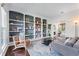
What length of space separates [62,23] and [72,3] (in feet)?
1.40

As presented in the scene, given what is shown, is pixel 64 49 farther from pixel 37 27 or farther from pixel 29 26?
pixel 29 26

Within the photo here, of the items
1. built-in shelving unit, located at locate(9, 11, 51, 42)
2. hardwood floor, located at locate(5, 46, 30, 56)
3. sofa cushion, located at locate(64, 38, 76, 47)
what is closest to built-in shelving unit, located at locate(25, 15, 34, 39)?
built-in shelving unit, located at locate(9, 11, 51, 42)

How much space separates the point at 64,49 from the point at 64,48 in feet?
0.07

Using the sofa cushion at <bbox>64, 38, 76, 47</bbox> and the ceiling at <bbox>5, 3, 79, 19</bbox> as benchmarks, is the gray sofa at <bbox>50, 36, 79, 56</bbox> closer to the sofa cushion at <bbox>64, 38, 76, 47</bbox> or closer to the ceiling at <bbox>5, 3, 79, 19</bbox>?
the sofa cushion at <bbox>64, 38, 76, 47</bbox>

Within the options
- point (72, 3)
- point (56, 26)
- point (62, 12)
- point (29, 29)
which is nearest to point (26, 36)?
point (29, 29)

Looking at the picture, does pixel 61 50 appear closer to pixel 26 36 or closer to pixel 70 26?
pixel 70 26

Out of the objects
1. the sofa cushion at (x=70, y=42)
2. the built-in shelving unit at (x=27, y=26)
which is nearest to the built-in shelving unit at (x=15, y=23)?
the built-in shelving unit at (x=27, y=26)

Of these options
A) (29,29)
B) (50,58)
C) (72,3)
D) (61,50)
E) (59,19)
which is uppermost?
(72,3)

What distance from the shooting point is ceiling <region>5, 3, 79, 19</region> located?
2.04m

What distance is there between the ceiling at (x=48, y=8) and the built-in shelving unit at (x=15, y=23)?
149 millimetres

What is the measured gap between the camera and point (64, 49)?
213 cm

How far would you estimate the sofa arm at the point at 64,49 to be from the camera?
6.68 feet

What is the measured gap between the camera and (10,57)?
205cm

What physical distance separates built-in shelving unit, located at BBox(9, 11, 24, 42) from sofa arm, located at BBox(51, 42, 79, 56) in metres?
0.76
